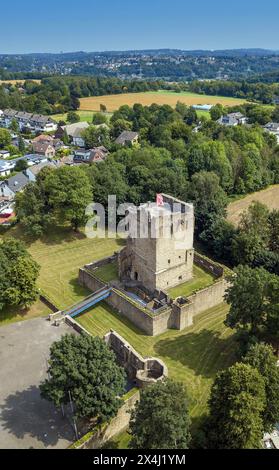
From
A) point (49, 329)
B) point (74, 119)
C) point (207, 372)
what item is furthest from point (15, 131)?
point (207, 372)

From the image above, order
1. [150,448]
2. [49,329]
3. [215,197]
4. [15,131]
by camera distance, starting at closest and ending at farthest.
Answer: [150,448], [49,329], [215,197], [15,131]

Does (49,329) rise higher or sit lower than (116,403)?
lower

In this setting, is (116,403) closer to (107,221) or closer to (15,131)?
(107,221)

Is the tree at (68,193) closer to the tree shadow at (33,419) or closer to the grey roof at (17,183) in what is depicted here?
the grey roof at (17,183)

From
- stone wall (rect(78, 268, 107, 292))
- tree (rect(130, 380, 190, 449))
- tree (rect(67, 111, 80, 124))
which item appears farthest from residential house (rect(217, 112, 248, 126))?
tree (rect(130, 380, 190, 449))

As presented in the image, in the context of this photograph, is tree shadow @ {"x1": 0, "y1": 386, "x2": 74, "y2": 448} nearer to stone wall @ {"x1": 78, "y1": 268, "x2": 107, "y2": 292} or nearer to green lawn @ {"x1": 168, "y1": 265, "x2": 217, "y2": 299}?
stone wall @ {"x1": 78, "y1": 268, "x2": 107, "y2": 292}
